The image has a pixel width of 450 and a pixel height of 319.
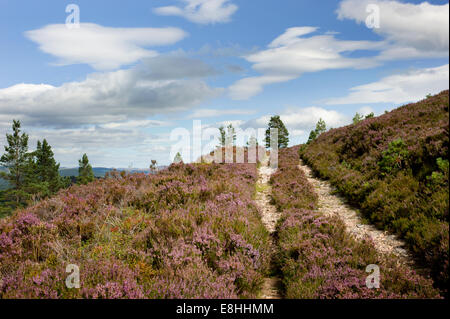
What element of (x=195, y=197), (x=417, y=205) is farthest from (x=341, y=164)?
(x=195, y=197)

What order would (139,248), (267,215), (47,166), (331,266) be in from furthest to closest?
(47,166) → (267,215) → (139,248) → (331,266)

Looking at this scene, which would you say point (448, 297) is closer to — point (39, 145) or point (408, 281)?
point (408, 281)

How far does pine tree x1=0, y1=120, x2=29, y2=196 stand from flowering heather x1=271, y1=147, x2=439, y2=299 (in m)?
49.1

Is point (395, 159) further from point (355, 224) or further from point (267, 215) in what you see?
point (267, 215)

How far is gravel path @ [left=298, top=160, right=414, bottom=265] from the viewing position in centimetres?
576

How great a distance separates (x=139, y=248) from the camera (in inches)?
219

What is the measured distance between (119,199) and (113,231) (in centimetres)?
296

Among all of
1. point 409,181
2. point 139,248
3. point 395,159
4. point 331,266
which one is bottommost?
point 331,266

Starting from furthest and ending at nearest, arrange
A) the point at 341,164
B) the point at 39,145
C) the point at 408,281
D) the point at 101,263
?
the point at 39,145 → the point at 341,164 → the point at 101,263 → the point at 408,281

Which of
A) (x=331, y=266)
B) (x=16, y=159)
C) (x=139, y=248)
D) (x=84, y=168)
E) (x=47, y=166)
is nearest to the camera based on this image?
(x=331, y=266)

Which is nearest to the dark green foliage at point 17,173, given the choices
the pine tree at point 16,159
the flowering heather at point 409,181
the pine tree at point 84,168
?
the pine tree at point 16,159

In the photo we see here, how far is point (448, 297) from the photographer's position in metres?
3.94

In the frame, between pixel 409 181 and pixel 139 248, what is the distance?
7915mm

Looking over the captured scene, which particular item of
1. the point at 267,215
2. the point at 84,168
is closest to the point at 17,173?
the point at 84,168
